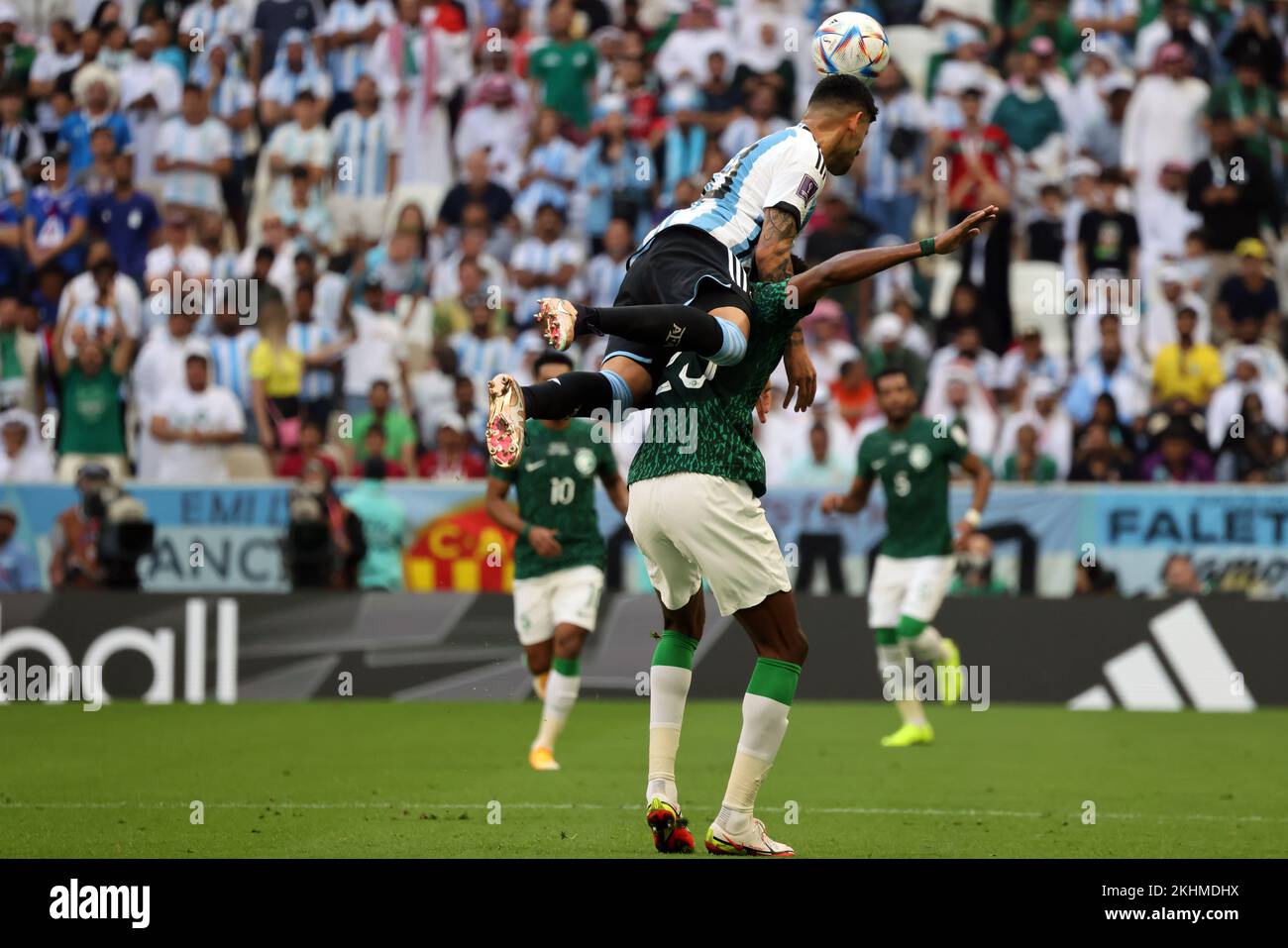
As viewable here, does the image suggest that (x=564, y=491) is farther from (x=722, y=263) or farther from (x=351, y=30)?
(x=351, y=30)

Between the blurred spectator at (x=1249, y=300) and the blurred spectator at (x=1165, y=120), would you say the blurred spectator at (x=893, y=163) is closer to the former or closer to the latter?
the blurred spectator at (x=1165, y=120)

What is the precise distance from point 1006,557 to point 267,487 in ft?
24.8

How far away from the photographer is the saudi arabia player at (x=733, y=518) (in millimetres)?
8508

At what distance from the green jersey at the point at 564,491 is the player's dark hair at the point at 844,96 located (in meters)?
5.51

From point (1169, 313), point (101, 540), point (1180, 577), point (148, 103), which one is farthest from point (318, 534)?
point (1169, 313)

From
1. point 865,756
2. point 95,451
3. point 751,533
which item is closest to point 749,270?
point 751,533

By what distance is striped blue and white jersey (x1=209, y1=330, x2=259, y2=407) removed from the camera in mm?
21234

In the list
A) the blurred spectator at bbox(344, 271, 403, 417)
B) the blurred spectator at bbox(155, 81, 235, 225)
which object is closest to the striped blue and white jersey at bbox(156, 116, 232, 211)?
the blurred spectator at bbox(155, 81, 235, 225)

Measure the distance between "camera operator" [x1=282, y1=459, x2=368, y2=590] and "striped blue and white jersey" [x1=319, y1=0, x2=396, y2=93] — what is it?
675cm

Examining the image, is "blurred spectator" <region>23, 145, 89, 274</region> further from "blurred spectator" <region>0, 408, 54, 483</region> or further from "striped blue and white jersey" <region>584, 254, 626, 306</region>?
"striped blue and white jersey" <region>584, 254, 626, 306</region>

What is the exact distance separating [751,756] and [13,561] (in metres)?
13.1

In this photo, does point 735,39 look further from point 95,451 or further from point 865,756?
point 865,756

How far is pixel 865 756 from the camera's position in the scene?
47.5ft

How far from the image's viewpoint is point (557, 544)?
45.9ft
